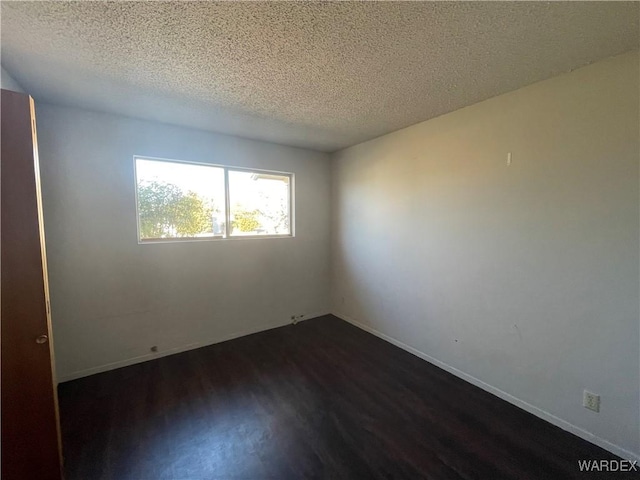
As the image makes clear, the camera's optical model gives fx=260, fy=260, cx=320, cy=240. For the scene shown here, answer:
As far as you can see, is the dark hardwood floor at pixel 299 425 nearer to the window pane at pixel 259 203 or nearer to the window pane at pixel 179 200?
the window pane at pixel 179 200

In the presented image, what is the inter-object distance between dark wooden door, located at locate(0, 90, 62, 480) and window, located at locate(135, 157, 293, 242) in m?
1.49

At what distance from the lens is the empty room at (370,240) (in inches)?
53.2

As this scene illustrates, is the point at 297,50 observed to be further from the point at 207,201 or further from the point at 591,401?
the point at 591,401

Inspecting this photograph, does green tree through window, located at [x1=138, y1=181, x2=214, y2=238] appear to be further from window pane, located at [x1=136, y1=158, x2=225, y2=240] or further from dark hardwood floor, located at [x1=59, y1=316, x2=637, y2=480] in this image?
dark hardwood floor, located at [x1=59, y1=316, x2=637, y2=480]

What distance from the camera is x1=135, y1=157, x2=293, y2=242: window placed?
282 centimetres

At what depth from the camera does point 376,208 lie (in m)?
3.43

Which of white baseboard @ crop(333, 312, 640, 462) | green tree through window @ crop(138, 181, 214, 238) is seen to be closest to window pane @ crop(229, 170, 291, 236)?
green tree through window @ crop(138, 181, 214, 238)

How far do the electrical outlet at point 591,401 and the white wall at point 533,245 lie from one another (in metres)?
0.03

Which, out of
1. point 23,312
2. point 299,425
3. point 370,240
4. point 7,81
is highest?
point 7,81

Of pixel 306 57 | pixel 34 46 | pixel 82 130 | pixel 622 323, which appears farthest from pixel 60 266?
pixel 622 323

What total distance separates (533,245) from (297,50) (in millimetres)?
2211

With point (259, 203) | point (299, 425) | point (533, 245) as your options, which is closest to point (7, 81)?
point (259, 203)

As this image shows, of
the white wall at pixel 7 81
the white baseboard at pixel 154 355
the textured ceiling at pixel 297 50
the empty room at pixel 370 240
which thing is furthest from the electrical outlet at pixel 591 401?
the white wall at pixel 7 81

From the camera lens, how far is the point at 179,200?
299 cm
